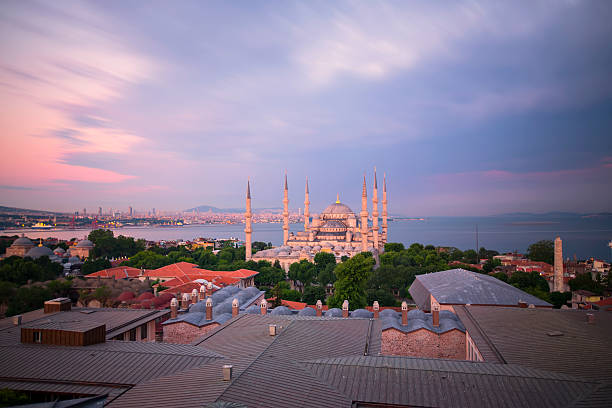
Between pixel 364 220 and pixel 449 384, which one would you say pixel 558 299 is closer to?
pixel 449 384

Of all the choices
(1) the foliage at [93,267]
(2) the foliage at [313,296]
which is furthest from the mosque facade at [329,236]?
(2) the foliage at [313,296]

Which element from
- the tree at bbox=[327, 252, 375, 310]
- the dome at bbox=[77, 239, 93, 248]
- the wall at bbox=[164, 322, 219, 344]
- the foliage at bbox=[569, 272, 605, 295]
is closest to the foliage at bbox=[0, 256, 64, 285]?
the dome at bbox=[77, 239, 93, 248]

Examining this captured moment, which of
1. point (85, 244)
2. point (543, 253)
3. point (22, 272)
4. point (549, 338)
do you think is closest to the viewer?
point (549, 338)

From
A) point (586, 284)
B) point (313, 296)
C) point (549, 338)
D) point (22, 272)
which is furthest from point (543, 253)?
point (22, 272)

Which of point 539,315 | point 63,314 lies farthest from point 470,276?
point 63,314

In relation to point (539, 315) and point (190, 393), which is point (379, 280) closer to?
point (539, 315)

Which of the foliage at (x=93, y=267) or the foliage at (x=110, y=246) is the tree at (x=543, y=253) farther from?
the foliage at (x=110, y=246)
